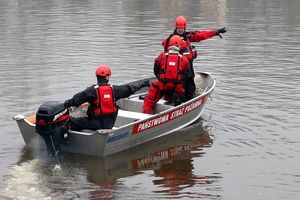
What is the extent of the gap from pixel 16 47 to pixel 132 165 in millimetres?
13730

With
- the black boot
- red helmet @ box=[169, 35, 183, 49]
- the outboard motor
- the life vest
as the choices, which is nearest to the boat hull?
the black boot

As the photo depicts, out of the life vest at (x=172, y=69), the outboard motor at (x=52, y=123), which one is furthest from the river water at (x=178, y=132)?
the life vest at (x=172, y=69)

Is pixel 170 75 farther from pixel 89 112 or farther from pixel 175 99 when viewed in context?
pixel 89 112

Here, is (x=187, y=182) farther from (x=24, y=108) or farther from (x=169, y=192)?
(x=24, y=108)

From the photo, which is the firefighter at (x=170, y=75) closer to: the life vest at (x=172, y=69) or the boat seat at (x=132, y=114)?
the life vest at (x=172, y=69)

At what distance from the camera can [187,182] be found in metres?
9.95

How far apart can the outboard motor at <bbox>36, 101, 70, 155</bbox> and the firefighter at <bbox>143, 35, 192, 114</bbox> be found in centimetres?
261

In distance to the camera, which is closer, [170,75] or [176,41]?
[170,75]

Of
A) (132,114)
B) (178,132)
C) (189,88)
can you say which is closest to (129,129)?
(132,114)

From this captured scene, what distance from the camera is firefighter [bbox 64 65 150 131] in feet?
34.4

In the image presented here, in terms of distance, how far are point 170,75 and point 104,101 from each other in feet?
7.37

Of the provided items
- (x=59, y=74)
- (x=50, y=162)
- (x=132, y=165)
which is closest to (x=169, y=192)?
(x=132, y=165)

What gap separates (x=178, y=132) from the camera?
12.8m

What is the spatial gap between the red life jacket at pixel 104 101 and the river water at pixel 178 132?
3.08ft
